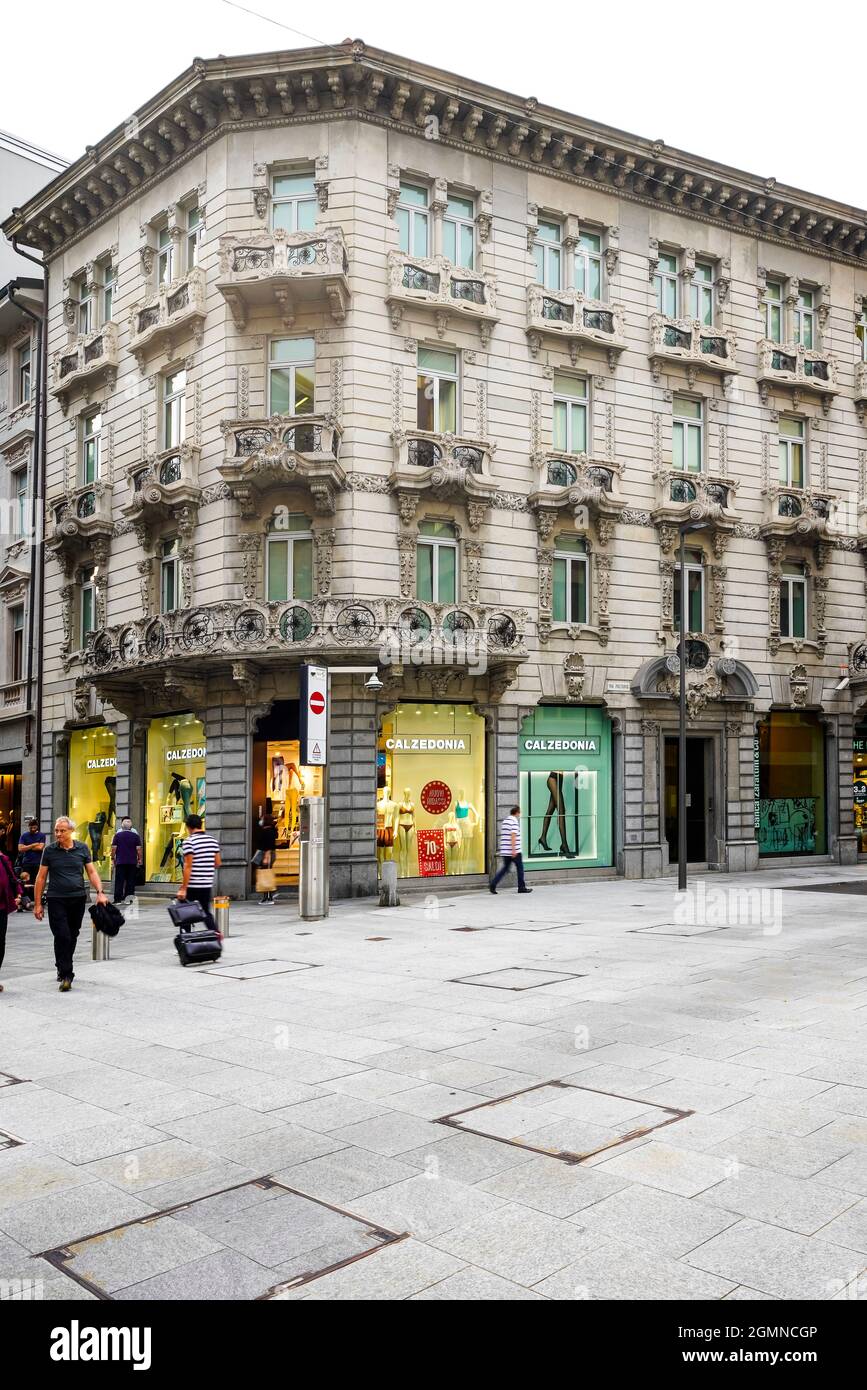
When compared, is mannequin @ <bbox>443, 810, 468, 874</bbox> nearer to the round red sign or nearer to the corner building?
the corner building

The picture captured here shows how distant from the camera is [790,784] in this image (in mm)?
30094

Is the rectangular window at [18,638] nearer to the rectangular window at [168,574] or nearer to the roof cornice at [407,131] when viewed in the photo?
the rectangular window at [168,574]

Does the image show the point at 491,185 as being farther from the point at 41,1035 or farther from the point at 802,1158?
the point at 802,1158

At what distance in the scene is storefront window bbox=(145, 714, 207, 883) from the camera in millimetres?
25219

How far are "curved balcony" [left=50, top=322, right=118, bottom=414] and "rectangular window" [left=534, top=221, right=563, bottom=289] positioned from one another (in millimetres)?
11105

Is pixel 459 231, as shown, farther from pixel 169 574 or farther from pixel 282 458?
pixel 169 574

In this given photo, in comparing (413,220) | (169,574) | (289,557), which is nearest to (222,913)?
(289,557)

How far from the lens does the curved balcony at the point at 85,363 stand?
28.1 metres

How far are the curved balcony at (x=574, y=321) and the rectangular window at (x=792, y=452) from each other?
6.09m

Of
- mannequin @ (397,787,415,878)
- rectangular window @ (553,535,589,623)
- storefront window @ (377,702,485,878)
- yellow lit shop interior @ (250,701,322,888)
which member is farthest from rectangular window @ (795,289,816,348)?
yellow lit shop interior @ (250,701,322,888)

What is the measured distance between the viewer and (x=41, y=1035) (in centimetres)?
984

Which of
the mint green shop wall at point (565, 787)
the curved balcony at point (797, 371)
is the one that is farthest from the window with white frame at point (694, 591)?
the curved balcony at point (797, 371)

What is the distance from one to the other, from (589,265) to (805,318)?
7602 mm

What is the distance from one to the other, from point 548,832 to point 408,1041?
17.1 m
